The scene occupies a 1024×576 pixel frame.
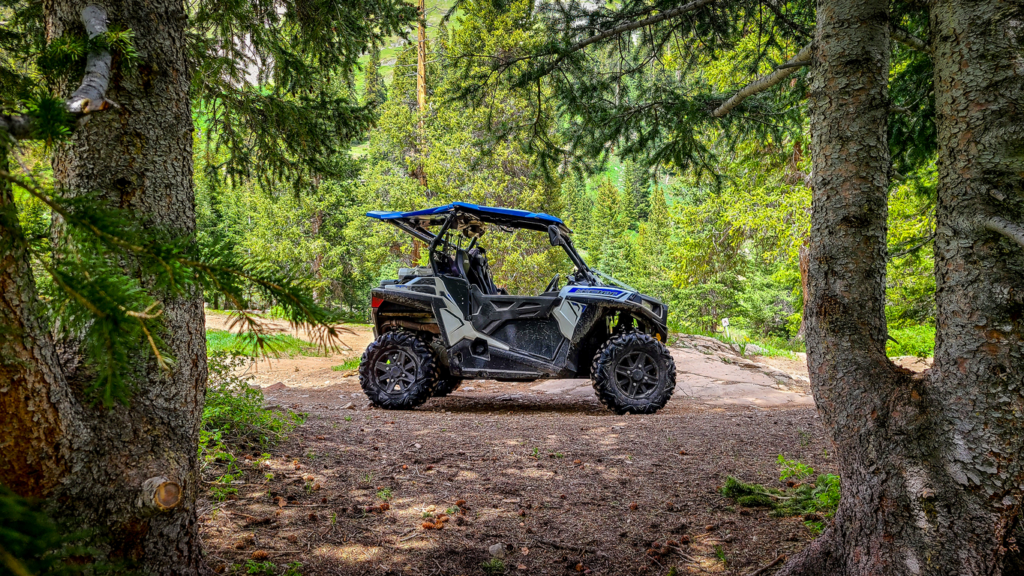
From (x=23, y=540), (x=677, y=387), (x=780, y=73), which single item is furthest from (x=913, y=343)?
(x=23, y=540)

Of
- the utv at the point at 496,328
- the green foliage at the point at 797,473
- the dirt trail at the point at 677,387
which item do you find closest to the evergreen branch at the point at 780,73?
the green foliage at the point at 797,473

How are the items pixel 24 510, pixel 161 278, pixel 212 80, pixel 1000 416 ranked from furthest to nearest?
pixel 212 80
pixel 1000 416
pixel 161 278
pixel 24 510

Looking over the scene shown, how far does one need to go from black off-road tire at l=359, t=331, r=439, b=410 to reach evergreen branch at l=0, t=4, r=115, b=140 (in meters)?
5.08

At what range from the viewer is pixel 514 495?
3.33 meters

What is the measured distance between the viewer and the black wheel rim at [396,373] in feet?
21.5

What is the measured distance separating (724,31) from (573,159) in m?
1.90

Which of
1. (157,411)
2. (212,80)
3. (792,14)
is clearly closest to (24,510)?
(157,411)

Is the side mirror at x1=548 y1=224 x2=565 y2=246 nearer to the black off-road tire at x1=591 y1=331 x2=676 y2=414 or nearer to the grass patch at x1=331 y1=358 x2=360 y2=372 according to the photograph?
the black off-road tire at x1=591 y1=331 x2=676 y2=414

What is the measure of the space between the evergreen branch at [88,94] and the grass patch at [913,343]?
12.1 meters

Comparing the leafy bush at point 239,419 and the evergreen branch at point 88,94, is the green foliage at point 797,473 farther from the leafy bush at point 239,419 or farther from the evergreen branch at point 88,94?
the evergreen branch at point 88,94

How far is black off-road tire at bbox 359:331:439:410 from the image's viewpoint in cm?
651

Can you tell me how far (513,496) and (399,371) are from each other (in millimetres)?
3559

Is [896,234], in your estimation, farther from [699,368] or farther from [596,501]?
[596,501]

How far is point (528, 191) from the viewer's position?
17.8m
